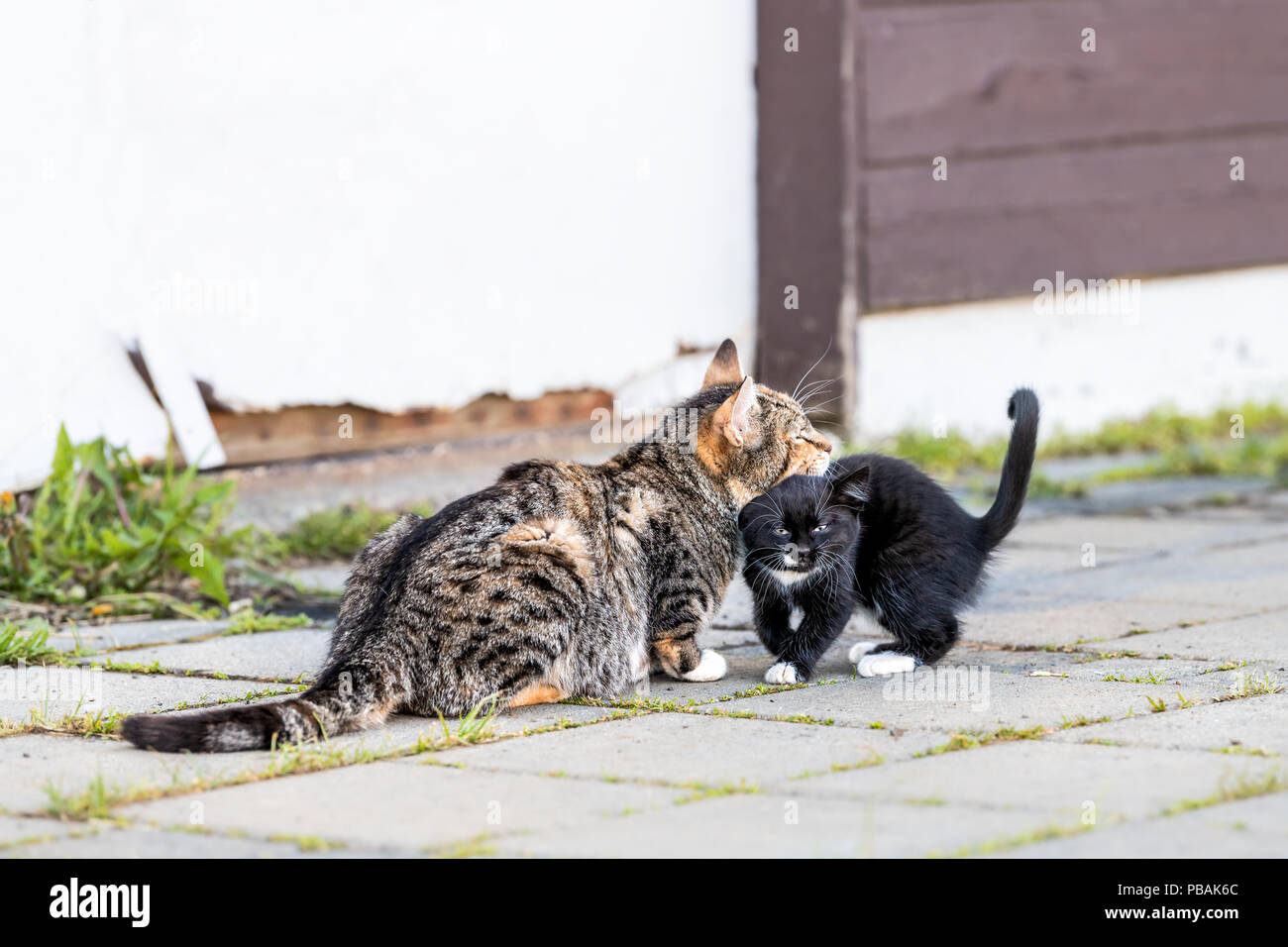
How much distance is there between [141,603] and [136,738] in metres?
1.97

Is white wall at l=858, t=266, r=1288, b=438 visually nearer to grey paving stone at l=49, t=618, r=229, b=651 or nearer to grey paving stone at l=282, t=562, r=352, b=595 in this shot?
grey paving stone at l=282, t=562, r=352, b=595

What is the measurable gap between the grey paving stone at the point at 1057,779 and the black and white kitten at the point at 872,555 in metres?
1.02

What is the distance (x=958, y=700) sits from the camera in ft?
12.3

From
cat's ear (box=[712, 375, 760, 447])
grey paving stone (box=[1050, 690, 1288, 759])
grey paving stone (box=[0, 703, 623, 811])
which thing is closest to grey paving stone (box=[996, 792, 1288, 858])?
grey paving stone (box=[1050, 690, 1288, 759])

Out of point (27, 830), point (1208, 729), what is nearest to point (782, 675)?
point (1208, 729)

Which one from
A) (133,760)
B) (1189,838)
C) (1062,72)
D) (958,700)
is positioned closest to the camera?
(1189,838)

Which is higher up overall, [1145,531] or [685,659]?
[1145,531]

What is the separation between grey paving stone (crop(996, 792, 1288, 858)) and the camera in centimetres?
247

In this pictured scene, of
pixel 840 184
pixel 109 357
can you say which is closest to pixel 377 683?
pixel 109 357

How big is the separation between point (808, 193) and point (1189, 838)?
210 inches

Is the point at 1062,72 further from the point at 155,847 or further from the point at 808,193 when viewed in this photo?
the point at 155,847

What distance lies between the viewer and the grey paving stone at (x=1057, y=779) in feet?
9.11

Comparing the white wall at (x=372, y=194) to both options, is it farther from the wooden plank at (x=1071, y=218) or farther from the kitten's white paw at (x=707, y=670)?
the kitten's white paw at (x=707, y=670)

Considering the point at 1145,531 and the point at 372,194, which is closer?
the point at 372,194
